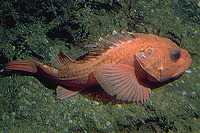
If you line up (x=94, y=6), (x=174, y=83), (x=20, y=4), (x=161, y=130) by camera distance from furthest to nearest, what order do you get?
(x=94, y=6) → (x=20, y=4) → (x=174, y=83) → (x=161, y=130)

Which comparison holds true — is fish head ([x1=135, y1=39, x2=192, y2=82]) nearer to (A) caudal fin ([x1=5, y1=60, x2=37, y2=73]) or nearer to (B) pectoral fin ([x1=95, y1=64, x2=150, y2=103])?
(B) pectoral fin ([x1=95, y1=64, x2=150, y2=103])

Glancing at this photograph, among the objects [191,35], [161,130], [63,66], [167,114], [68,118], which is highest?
[191,35]

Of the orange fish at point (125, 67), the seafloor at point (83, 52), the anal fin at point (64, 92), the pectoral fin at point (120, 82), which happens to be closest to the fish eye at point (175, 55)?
the orange fish at point (125, 67)

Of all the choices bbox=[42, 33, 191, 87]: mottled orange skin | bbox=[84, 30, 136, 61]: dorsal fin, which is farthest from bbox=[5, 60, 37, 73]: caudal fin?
bbox=[84, 30, 136, 61]: dorsal fin

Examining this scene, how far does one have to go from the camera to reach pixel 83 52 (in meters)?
3.26

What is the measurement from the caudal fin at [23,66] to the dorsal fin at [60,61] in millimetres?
370

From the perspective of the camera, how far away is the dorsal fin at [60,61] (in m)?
2.91

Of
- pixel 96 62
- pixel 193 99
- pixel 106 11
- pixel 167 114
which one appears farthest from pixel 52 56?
pixel 193 99

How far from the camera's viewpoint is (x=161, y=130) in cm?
A: 254

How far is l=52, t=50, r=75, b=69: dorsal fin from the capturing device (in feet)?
9.55

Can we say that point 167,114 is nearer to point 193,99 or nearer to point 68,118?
point 193,99

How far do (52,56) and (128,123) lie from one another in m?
1.89

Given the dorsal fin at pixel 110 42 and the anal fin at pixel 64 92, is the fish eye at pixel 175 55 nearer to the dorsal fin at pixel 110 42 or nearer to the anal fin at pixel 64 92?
the dorsal fin at pixel 110 42

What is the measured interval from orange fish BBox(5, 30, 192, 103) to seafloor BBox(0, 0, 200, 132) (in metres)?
0.23
